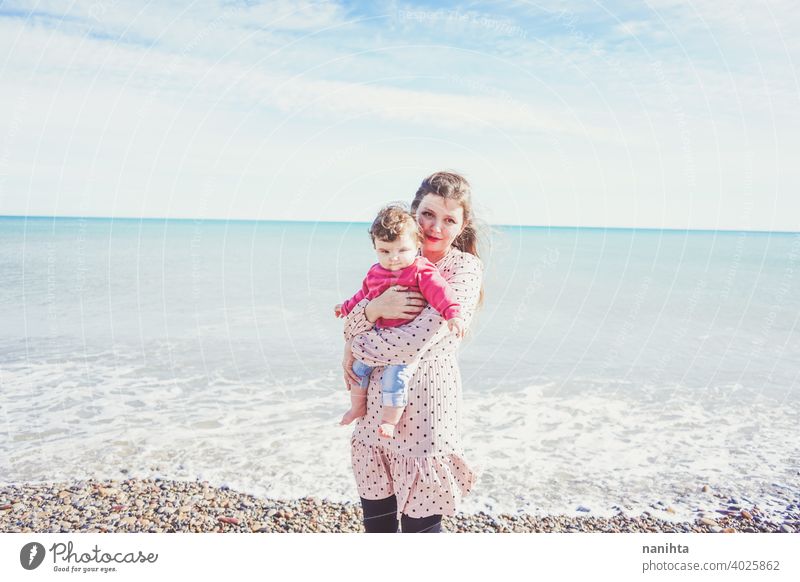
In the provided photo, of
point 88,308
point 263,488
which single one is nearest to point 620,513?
point 263,488

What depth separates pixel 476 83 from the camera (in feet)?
21.9

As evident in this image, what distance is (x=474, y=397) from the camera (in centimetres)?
818

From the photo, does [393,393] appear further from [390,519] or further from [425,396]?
[390,519]

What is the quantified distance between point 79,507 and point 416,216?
393cm

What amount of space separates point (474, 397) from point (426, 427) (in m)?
5.40

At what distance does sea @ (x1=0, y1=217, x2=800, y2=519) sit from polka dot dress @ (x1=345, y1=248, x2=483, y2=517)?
0.63m

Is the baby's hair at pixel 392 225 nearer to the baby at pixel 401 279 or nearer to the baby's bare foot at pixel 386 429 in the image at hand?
the baby at pixel 401 279

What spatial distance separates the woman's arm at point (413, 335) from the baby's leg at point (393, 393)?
0.06 metres

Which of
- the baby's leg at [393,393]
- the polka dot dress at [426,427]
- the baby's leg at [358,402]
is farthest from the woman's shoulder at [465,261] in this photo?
the baby's leg at [358,402]

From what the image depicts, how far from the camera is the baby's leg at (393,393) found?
9.23 ft

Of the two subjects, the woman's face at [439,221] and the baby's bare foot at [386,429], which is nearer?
the baby's bare foot at [386,429]

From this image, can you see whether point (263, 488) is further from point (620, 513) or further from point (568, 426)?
point (568, 426)

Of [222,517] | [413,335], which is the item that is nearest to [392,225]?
[413,335]
